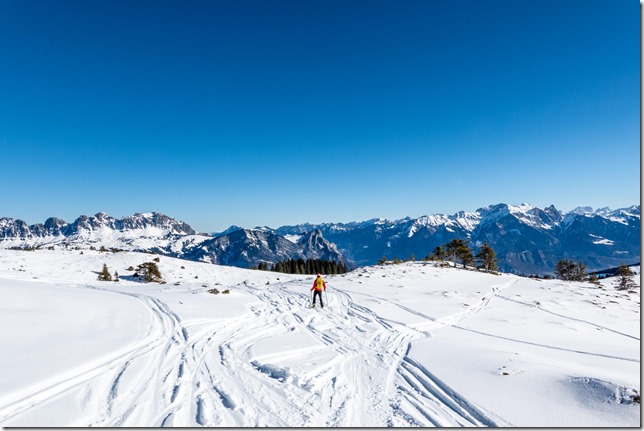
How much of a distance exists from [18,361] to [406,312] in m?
16.3

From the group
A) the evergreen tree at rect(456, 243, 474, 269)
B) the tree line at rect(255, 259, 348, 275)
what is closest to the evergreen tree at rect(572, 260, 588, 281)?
the evergreen tree at rect(456, 243, 474, 269)

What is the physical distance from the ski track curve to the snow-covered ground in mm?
38

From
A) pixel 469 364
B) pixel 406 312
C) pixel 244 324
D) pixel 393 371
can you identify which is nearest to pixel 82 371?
pixel 244 324

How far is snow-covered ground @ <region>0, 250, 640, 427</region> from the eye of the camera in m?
5.94

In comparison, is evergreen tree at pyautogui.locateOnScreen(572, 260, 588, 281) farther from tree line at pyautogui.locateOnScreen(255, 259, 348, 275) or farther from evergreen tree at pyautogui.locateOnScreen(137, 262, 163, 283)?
evergreen tree at pyautogui.locateOnScreen(137, 262, 163, 283)

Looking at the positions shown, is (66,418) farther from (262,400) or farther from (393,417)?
(393,417)

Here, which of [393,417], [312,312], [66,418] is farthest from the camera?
[312,312]

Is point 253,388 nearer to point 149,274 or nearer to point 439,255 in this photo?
point 149,274

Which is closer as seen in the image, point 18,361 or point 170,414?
point 170,414

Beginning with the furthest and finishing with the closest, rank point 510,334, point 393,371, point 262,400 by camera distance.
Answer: point 510,334
point 393,371
point 262,400

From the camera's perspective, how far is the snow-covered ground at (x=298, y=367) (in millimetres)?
5938

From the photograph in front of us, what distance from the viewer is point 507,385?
23.5 ft

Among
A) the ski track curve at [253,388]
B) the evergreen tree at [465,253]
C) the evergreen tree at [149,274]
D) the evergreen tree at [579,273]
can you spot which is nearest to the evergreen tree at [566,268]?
the evergreen tree at [579,273]

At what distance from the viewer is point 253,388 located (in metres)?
7.14
